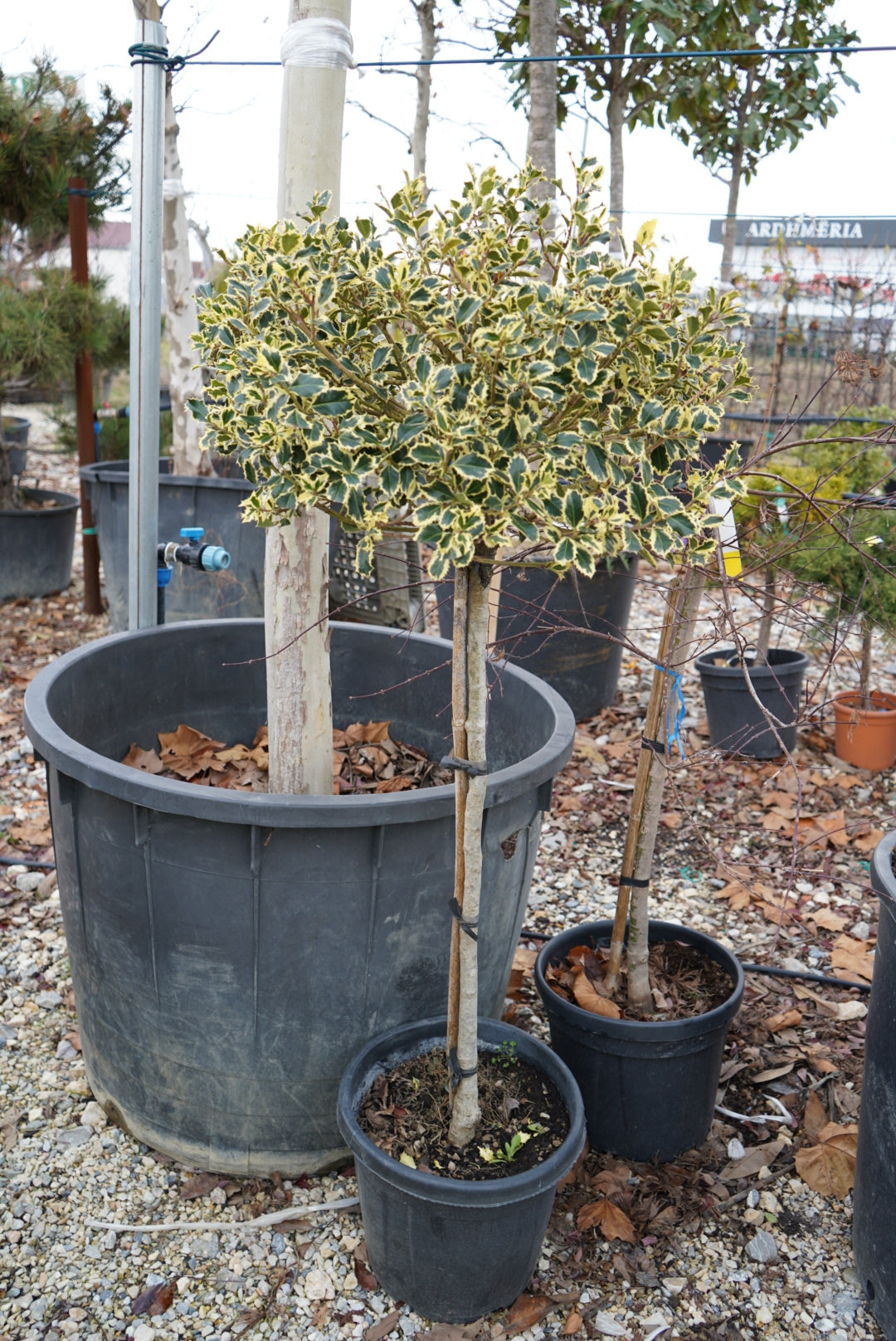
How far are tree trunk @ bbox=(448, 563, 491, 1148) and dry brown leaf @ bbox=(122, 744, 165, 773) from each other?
3.45ft

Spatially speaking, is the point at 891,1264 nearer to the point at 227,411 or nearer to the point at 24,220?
the point at 227,411

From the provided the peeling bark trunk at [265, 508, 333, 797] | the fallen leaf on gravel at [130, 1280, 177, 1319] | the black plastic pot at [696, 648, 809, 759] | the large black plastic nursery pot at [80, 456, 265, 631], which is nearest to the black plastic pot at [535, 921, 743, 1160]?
the peeling bark trunk at [265, 508, 333, 797]

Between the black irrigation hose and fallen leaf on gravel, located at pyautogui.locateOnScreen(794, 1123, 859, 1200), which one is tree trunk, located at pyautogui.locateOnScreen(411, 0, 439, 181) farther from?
fallen leaf on gravel, located at pyautogui.locateOnScreen(794, 1123, 859, 1200)

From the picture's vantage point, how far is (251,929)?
1716 mm

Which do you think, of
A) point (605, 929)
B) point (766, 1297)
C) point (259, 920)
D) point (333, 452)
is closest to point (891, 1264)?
point (766, 1297)

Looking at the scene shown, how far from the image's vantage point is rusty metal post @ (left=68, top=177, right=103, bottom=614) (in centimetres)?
485

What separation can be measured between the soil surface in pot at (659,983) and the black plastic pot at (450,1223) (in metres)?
0.31

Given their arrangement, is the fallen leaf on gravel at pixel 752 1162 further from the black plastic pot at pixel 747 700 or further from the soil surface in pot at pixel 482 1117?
the black plastic pot at pixel 747 700

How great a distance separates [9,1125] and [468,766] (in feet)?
4.60

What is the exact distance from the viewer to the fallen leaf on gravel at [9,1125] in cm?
201

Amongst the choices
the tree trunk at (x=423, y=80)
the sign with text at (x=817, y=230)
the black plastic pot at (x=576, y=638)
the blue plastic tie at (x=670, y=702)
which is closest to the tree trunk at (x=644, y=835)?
the blue plastic tie at (x=670, y=702)

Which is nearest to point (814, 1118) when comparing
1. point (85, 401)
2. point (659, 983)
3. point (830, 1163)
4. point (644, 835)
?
point (830, 1163)

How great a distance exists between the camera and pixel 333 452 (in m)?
1.26

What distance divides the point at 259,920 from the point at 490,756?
2.97 feet
